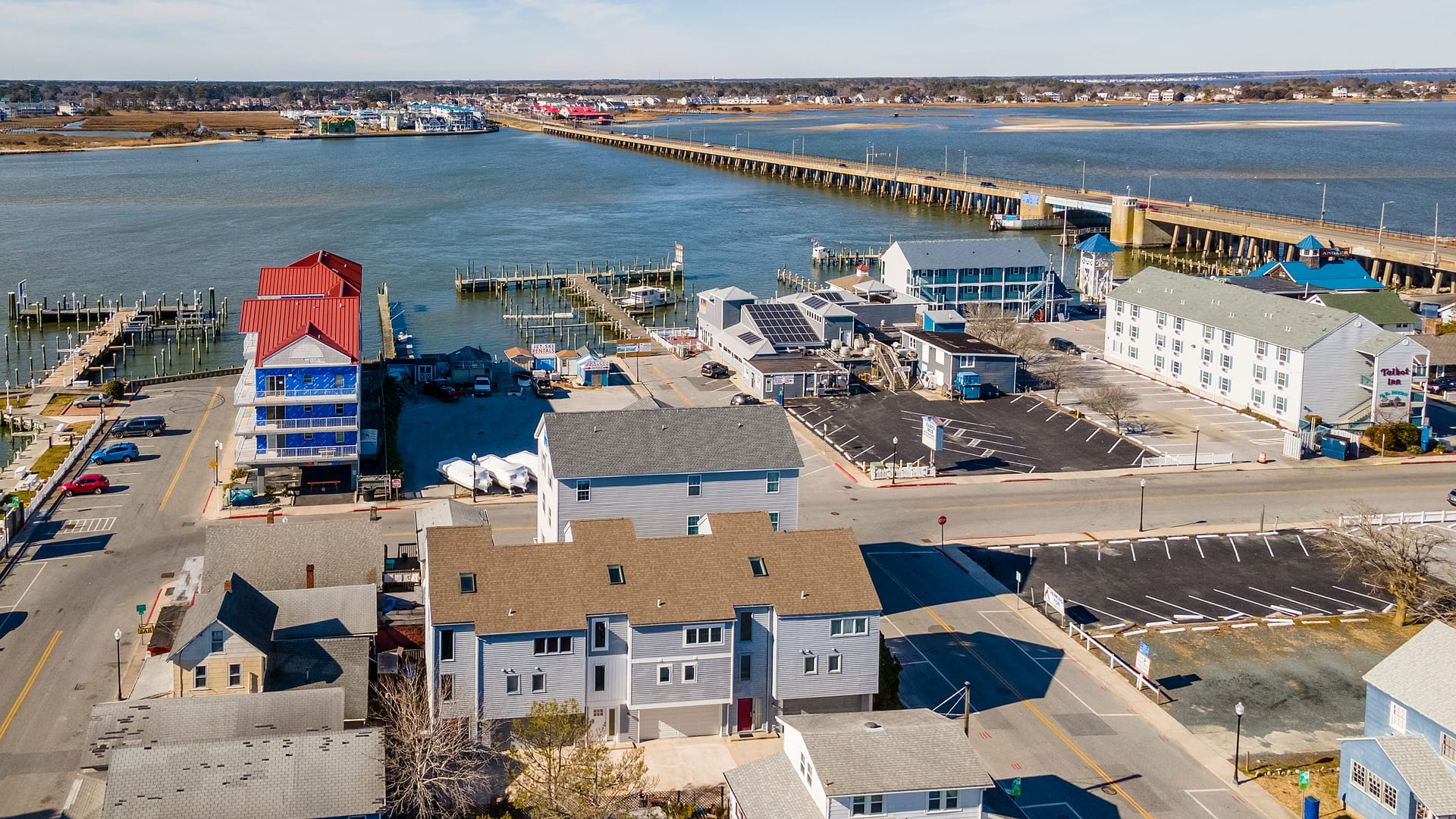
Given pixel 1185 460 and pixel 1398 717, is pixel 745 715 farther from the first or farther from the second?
pixel 1185 460

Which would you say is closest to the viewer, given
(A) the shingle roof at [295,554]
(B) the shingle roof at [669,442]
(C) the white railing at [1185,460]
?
(A) the shingle roof at [295,554]

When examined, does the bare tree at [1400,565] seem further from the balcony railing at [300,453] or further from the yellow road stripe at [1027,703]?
the balcony railing at [300,453]

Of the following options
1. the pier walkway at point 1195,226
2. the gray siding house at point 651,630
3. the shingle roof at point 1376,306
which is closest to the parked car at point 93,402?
the gray siding house at point 651,630

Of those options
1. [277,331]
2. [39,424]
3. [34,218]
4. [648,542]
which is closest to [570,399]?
[277,331]

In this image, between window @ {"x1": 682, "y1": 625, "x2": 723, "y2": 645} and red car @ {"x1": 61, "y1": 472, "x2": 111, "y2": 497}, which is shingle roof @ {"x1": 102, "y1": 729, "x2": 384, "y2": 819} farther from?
red car @ {"x1": 61, "y1": 472, "x2": 111, "y2": 497}

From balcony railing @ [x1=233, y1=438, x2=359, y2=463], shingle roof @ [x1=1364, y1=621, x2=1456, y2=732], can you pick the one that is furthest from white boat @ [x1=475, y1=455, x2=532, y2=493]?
shingle roof @ [x1=1364, y1=621, x2=1456, y2=732]
